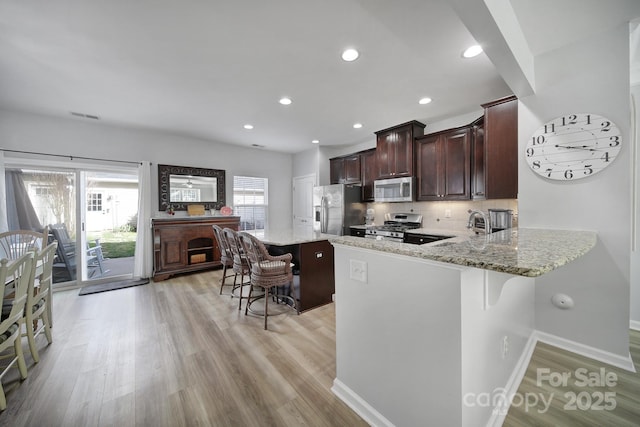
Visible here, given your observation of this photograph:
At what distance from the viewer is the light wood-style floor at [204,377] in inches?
55.5

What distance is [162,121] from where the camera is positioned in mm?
3762

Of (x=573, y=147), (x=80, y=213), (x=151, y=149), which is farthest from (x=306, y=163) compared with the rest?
(x=573, y=147)

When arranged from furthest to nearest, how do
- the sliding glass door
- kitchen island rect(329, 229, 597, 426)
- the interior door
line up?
the interior door → the sliding glass door → kitchen island rect(329, 229, 597, 426)

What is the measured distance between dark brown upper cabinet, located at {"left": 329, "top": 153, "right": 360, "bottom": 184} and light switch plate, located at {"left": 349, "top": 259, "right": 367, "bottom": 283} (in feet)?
12.0

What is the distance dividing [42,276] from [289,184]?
15.3 feet

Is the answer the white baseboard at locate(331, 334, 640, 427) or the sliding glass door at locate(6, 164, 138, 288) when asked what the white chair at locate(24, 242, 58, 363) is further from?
the white baseboard at locate(331, 334, 640, 427)

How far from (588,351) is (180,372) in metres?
3.28

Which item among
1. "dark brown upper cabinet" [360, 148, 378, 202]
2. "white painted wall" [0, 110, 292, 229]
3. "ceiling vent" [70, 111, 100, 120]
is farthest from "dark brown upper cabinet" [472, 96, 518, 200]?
"ceiling vent" [70, 111, 100, 120]

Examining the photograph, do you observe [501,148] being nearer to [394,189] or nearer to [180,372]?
[394,189]

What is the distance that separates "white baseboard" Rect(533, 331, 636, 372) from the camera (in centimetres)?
177

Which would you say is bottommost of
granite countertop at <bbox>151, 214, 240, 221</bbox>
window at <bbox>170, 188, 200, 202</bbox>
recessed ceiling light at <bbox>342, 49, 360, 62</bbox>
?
granite countertop at <bbox>151, 214, 240, 221</bbox>

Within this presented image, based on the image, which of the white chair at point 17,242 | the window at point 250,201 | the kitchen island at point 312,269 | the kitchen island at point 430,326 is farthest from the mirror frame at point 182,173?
the kitchen island at point 430,326

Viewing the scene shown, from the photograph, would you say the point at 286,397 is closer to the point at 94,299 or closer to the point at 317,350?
the point at 317,350

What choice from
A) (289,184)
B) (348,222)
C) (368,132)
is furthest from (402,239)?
(289,184)
